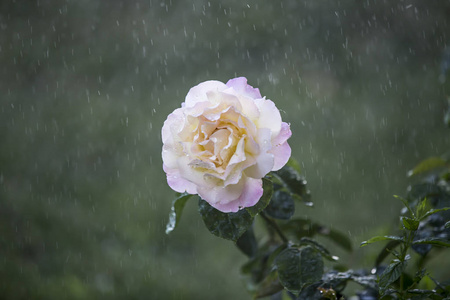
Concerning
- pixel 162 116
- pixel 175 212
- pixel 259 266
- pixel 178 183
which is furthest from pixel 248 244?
pixel 162 116

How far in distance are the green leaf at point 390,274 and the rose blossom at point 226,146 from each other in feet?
0.63

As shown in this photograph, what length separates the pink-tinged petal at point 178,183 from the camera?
67 cm

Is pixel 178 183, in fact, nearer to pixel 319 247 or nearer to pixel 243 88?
pixel 243 88

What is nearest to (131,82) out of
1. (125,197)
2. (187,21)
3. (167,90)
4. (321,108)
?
(167,90)

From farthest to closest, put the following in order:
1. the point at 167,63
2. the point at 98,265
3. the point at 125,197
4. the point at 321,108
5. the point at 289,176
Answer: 1. the point at 167,63
2. the point at 321,108
3. the point at 125,197
4. the point at 98,265
5. the point at 289,176

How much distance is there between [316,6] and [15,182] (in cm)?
203

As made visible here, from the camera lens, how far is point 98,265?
7.41 ft

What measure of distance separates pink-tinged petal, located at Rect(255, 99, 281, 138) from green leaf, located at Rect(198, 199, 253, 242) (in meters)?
0.13

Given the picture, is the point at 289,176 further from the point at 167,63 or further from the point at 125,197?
the point at 167,63

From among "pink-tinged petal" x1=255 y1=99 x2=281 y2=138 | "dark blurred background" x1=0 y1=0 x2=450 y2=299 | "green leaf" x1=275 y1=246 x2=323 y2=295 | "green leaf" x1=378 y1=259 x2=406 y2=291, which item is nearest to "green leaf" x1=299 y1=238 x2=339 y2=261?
"green leaf" x1=275 y1=246 x2=323 y2=295

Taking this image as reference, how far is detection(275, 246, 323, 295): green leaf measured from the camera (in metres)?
0.76

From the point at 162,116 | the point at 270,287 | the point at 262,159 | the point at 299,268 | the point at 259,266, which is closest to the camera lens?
the point at 262,159

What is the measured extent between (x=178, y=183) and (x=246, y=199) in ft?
0.30

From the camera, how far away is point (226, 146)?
631mm
